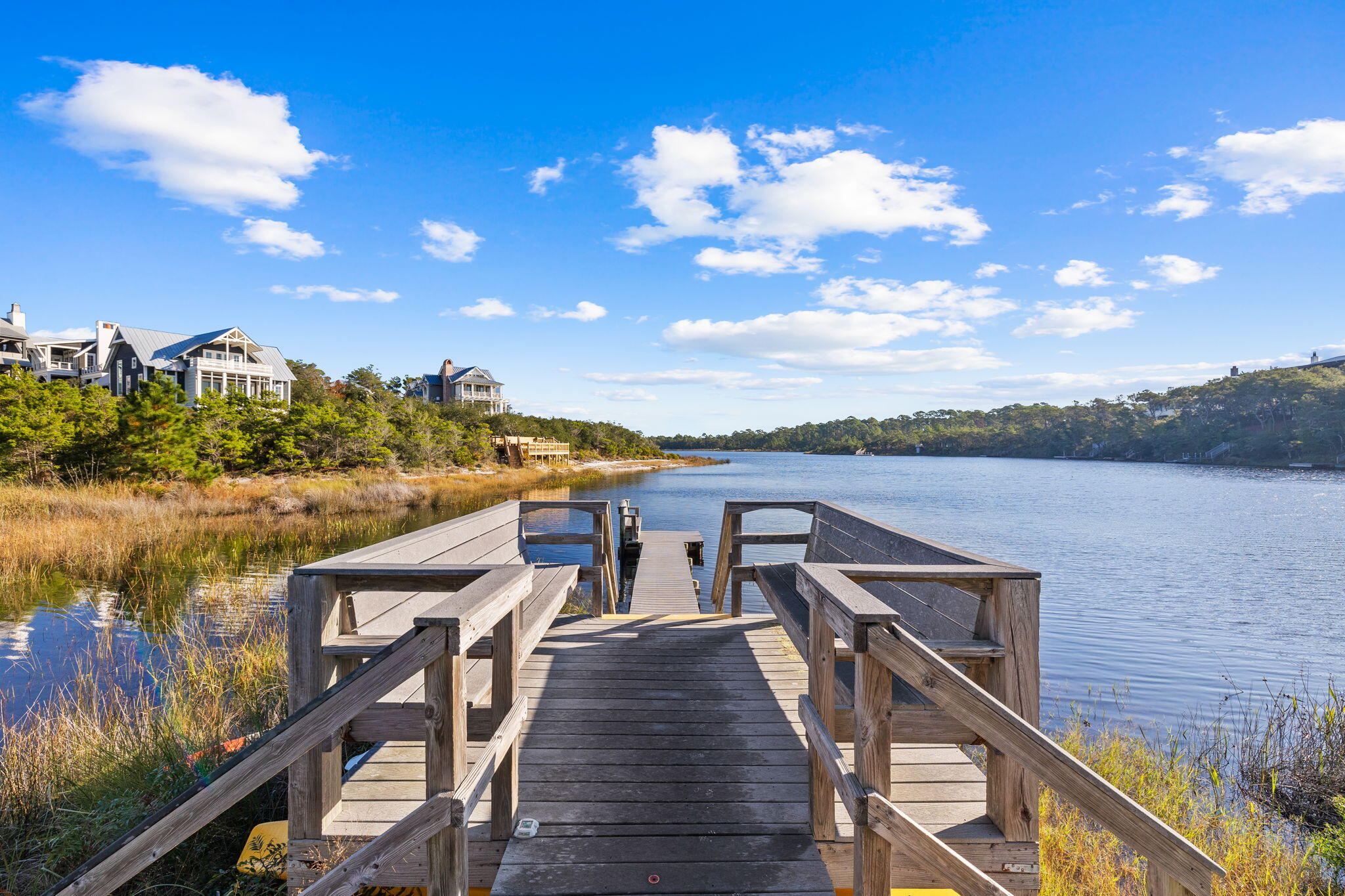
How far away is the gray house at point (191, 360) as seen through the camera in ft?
119

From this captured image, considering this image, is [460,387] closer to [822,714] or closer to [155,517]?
[155,517]

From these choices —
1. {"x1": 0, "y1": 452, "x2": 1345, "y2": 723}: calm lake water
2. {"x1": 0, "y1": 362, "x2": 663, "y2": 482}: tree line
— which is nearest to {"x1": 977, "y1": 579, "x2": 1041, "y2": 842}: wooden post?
{"x1": 0, "y1": 452, "x2": 1345, "y2": 723}: calm lake water

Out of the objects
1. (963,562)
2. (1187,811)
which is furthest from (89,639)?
(1187,811)

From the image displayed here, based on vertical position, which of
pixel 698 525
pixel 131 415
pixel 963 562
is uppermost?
pixel 131 415

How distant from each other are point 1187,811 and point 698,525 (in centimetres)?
1888

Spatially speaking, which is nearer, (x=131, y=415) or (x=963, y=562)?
(x=963, y=562)

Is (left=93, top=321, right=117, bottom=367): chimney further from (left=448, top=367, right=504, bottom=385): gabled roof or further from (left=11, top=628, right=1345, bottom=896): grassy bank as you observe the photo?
(left=11, top=628, right=1345, bottom=896): grassy bank

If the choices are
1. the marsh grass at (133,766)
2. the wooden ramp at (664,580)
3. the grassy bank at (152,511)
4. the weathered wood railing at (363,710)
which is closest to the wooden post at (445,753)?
the weathered wood railing at (363,710)

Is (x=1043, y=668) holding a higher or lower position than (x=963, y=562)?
lower

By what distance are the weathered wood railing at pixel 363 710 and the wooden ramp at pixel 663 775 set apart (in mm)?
319

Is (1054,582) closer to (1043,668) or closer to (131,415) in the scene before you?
(1043,668)

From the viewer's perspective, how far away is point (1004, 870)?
8.29ft

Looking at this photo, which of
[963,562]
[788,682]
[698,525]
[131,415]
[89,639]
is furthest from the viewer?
[698,525]

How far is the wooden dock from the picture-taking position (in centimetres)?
189
